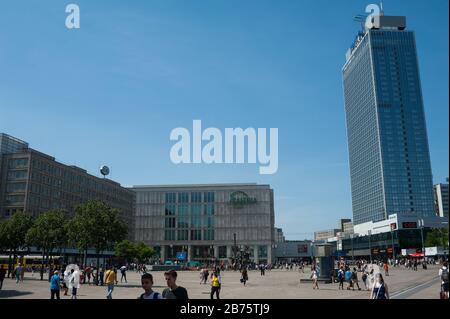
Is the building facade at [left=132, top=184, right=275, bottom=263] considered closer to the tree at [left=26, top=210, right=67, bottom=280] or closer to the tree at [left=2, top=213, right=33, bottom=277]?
the tree at [left=2, top=213, right=33, bottom=277]

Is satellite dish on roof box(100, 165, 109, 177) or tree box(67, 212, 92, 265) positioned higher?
satellite dish on roof box(100, 165, 109, 177)

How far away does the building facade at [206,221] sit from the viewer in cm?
13500

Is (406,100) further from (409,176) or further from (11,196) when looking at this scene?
(11,196)

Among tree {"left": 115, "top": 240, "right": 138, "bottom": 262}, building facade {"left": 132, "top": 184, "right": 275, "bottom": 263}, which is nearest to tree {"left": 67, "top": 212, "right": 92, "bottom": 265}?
tree {"left": 115, "top": 240, "right": 138, "bottom": 262}

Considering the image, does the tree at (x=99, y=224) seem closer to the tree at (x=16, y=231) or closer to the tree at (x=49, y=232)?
the tree at (x=49, y=232)

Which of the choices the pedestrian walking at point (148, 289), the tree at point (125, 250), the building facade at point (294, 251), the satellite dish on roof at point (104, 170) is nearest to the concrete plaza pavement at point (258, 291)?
the pedestrian walking at point (148, 289)

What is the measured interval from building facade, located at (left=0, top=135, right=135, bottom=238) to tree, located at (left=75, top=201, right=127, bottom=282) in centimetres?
6264

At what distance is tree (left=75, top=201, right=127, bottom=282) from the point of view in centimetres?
3897

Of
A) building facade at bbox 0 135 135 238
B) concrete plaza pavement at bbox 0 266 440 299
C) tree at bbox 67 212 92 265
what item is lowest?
concrete plaza pavement at bbox 0 266 440 299

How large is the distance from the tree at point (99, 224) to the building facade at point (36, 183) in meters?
62.6

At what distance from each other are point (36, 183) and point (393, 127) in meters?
145

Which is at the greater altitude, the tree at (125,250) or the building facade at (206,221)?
the building facade at (206,221)
